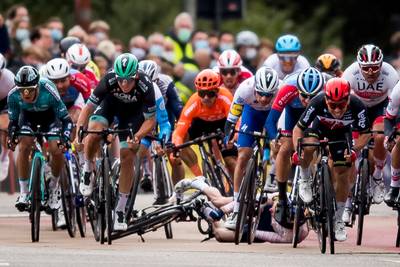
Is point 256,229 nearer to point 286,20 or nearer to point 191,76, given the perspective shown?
point 191,76

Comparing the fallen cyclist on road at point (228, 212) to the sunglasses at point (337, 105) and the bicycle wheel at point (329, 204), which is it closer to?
the bicycle wheel at point (329, 204)

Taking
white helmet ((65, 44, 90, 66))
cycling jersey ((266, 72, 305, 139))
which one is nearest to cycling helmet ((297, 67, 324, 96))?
cycling jersey ((266, 72, 305, 139))

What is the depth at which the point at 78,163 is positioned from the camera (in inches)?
871

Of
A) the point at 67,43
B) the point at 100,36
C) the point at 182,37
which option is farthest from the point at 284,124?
the point at 100,36

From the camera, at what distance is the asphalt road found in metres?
17.6

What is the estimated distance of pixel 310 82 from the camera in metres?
20.1

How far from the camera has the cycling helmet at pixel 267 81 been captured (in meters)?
21.0

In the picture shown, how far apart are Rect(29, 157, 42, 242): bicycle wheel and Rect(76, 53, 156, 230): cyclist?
61 centimetres

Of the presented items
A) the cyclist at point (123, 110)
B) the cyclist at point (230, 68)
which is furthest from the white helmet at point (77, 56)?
the cyclist at point (123, 110)

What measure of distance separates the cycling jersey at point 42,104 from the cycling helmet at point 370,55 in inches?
130

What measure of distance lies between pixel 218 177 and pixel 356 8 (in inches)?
1106

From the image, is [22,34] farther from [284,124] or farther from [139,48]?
[284,124]

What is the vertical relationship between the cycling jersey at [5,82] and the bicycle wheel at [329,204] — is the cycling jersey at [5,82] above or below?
above

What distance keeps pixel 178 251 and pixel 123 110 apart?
7.04 feet
